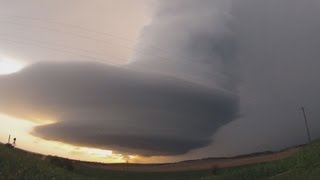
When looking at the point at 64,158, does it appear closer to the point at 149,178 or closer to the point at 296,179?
the point at 149,178

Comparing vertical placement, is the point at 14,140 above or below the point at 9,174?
above

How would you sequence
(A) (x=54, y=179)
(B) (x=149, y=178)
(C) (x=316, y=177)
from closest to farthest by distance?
(A) (x=54, y=179), (C) (x=316, y=177), (B) (x=149, y=178)

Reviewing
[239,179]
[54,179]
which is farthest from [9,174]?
[239,179]

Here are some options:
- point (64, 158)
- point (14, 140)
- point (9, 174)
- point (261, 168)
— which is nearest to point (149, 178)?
point (64, 158)

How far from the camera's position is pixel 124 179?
143500 mm

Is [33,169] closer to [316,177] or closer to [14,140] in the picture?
[316,177]

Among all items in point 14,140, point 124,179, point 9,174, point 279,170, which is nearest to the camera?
point 9,174

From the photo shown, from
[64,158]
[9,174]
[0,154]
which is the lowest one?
[9,174]

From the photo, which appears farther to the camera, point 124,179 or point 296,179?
point 124,179

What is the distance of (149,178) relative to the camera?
156 meters

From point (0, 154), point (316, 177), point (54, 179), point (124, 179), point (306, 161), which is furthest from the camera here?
point (124, 179)

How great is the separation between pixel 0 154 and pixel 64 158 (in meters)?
105

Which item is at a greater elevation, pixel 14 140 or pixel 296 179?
pixel 14 140

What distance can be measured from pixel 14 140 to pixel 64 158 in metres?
15.7
